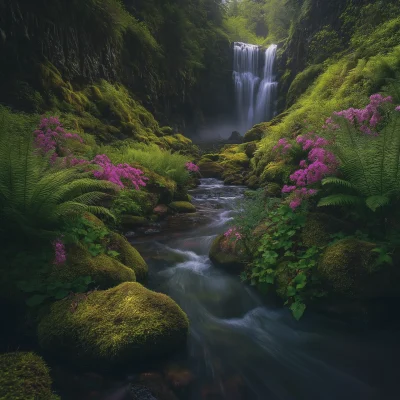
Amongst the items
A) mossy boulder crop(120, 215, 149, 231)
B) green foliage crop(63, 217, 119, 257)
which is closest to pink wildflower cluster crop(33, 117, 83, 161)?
mossy boulder crop(120, 215, 149, 231)

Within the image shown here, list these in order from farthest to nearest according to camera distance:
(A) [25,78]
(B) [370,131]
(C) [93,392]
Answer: (A) [25,78] < (B) [370,131] < (C) [93,392]

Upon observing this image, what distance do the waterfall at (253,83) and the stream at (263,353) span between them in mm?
22953

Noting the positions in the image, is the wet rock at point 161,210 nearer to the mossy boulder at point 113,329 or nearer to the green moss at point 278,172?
the green moss at point 278,172

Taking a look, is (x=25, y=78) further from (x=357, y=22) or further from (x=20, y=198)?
(x=357, y=22)

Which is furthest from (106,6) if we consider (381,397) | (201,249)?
(381,397)

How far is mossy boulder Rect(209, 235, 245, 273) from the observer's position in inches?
179

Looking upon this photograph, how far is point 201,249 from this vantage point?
18.9 ft

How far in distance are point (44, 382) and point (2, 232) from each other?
1.74 meters

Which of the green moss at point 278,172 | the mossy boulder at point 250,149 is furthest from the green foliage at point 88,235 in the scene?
the mossy boulder at point 250,149

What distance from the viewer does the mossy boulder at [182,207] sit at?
8.27 metres

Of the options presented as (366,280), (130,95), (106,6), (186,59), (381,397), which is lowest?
(381,397)

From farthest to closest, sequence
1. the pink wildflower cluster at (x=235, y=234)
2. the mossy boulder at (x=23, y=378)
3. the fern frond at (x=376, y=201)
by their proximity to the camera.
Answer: the pink wildflower cluster at (x=235, y=234) < the fern frond at (x=376, y=201) < the mossy boulder at (x=23, y=378)

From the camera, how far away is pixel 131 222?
6.60 m

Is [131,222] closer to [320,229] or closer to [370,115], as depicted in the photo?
[320,229]
